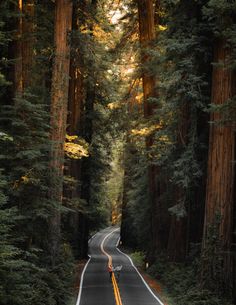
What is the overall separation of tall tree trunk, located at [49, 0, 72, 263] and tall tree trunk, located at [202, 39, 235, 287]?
18.0 ft

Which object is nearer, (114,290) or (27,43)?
(27,43)

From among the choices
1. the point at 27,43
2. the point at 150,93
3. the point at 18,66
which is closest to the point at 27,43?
the point at 27,43

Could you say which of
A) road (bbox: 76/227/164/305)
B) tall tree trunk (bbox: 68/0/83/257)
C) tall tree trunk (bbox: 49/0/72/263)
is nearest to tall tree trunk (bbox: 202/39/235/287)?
road (bbox: 76/227/164/305)

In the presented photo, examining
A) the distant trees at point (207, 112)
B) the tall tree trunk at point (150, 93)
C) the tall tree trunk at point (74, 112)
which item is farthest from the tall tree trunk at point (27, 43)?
the tall tree trunk at point (74, 112)

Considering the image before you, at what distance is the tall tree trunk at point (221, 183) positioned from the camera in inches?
577

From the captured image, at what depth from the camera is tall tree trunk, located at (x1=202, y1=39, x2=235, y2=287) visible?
1466 cm

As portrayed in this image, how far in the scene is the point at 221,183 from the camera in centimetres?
1500

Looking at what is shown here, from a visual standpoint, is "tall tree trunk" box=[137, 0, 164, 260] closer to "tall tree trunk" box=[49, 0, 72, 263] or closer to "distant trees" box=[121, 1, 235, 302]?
"distant trees" box=[121, 1, 235, 302]

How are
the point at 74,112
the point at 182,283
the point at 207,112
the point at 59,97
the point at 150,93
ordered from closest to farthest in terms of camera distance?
the point at 207,112, the point at 59,97, the point at 182,283, the point at 150,93, the point at 74,112

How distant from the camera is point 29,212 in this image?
A: 13859 mm

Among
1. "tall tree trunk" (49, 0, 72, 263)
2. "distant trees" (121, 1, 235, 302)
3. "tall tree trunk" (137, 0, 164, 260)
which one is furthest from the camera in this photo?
"tall tree trunk" (137, 0, 164, 260)

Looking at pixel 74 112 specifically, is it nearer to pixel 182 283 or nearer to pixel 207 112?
pixel 207 112

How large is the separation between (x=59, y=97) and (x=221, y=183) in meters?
6.95

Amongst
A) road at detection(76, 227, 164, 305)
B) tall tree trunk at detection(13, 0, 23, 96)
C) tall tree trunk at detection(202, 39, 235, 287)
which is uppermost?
tall tree trunk at detection(13, 0, 23, 96)
